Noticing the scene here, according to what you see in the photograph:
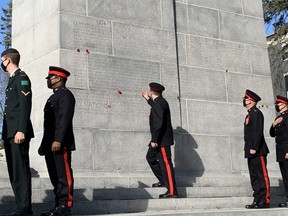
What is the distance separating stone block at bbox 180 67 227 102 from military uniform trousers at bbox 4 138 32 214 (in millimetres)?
5220

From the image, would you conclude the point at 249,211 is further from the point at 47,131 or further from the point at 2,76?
the point at 2,76

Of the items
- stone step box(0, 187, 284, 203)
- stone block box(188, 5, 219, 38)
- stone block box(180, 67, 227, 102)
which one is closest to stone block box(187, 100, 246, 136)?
stone block box(180, 67, 227, 102)

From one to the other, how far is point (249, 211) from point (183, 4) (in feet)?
18.6

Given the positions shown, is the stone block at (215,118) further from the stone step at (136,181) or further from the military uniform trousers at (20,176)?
the military uniform trousers at (20,176)

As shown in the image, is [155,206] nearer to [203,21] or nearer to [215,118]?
[215,118]

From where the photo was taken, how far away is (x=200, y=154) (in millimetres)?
10141

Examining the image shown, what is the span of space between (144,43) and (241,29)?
3.00m

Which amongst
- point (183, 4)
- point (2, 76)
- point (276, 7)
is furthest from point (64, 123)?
point (2, 76)

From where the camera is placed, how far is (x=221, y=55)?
1118cm

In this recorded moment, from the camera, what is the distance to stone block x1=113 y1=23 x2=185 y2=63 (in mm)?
9672

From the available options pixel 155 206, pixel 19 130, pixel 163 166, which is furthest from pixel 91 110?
pixel 19 130

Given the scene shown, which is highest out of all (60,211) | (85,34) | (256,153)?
(85,34)

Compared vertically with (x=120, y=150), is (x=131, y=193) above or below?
below

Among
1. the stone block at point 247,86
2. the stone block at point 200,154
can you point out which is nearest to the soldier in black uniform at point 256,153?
the stone block at point 200,154
